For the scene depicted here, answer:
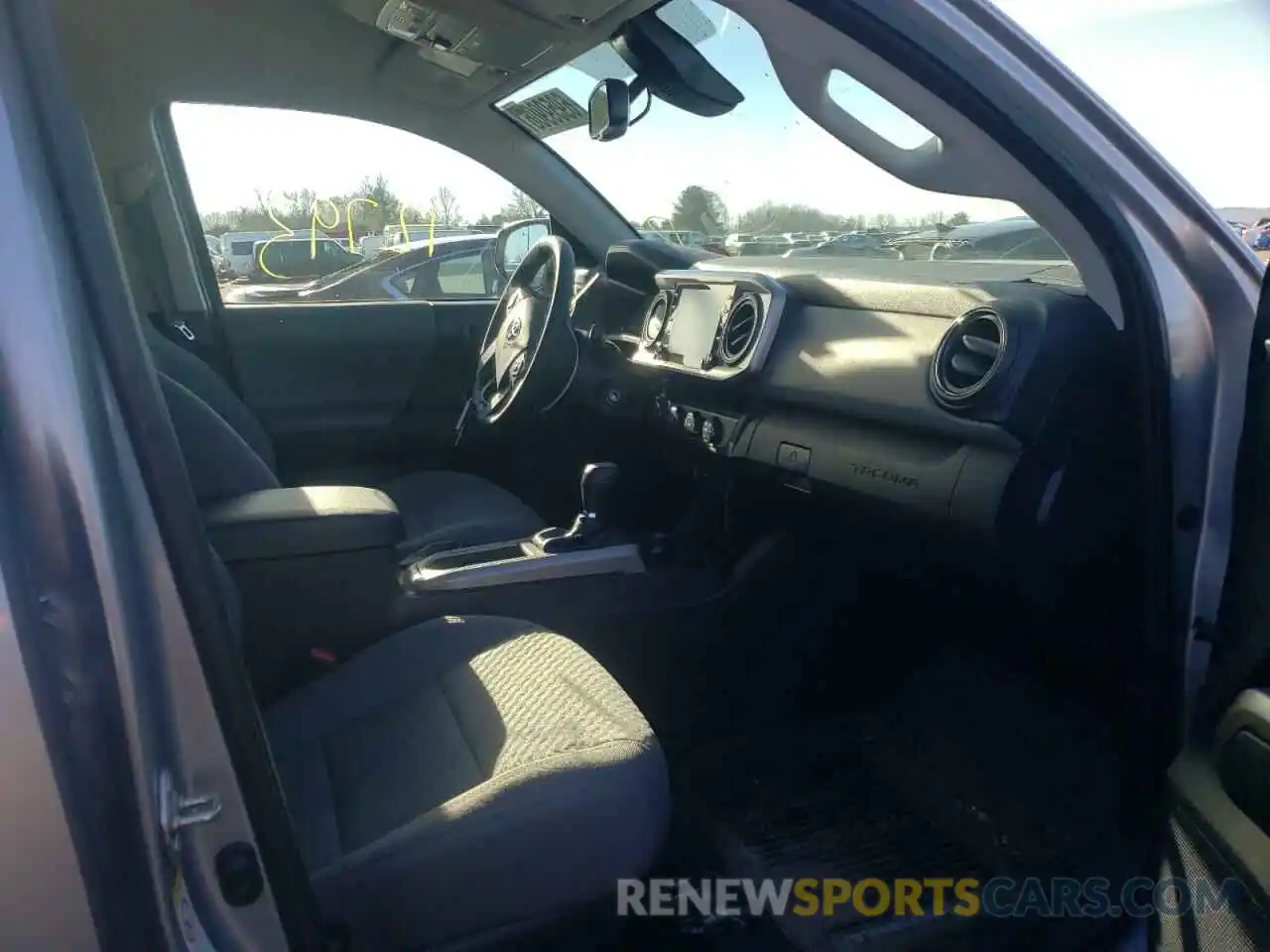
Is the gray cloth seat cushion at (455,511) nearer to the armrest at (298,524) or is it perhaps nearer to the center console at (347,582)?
the center console at (347,582)

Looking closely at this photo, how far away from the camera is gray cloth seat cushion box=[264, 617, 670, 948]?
1.24 metres

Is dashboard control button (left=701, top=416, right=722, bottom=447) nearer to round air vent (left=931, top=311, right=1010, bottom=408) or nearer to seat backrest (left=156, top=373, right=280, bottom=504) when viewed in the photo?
round air vent (left=931, top=311, right=1010, bottom=408)

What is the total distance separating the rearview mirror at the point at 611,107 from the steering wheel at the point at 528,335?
0.29 metres

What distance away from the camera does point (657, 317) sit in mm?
2477

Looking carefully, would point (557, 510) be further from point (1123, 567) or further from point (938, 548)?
point (1123, 567)

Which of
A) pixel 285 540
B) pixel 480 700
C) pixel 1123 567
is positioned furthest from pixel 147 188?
pixel 1123 567

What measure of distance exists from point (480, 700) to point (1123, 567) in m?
0.97

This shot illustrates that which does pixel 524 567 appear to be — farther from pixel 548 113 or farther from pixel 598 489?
pixel 548 113

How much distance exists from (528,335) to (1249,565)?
1731 mm

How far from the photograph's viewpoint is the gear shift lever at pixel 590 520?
2268 millimetres

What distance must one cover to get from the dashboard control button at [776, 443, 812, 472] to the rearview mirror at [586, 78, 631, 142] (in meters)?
0.83

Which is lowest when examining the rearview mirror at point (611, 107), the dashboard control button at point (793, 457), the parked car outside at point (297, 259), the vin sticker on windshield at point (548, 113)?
the dashboard control button at point (793, 457)
